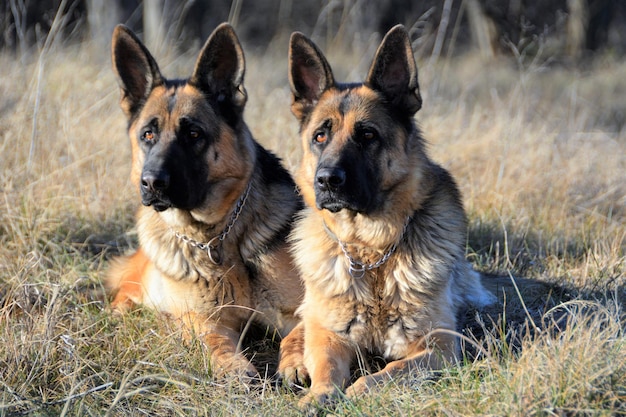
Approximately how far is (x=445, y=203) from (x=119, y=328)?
184cm

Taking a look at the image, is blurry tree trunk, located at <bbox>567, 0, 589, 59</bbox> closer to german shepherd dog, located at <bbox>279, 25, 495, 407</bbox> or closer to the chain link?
german shepherd dog, located at <bbox>279, 25, 495, 407</bbox>

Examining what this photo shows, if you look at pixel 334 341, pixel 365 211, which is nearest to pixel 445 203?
pixel 365 211

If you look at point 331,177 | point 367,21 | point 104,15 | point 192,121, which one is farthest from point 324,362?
point 367,21

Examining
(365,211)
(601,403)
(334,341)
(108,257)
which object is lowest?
(108,257)

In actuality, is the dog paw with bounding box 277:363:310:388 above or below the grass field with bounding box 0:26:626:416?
below

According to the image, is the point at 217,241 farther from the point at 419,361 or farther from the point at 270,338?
the point at 419,361

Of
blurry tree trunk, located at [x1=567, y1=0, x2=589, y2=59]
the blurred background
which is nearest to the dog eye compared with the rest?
the blurred background

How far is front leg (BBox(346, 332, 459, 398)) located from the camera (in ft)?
9.83

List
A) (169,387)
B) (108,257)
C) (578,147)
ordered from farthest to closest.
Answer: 1. (578,147)
2. (108,257)
3. (169,387)

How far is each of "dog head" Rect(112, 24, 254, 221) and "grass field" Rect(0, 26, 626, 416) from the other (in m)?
0.77

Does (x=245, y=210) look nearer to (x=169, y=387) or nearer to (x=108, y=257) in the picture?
(x=169, y=387)

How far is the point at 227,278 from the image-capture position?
3795 mm

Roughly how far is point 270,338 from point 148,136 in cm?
134

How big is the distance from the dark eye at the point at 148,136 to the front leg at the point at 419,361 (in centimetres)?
170
